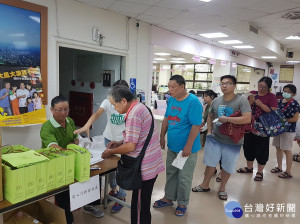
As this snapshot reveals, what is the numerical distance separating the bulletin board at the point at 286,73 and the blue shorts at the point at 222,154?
10867mm

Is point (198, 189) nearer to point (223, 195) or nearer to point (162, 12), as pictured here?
point (223, 195)

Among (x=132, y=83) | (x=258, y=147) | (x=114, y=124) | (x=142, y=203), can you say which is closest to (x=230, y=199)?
(x=258, y=147)

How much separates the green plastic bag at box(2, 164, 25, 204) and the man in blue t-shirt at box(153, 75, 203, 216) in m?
1.51

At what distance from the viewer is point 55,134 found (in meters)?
2.08

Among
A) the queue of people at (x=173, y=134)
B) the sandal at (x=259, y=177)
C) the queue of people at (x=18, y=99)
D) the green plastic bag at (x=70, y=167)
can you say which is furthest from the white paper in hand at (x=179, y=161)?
the queue of people at (x=18, y=99)

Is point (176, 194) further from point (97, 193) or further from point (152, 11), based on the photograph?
point (152, 11)

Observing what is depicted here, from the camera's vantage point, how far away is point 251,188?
3373 millimetres

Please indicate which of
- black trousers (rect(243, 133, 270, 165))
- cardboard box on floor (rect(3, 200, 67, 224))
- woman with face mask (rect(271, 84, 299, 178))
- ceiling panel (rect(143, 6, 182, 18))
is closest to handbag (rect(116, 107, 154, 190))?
cardboard box on floor (rect(3, 200, 67, 224))

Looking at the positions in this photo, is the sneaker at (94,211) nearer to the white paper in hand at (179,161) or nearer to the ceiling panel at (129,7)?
the white paper in hand at (179,161)

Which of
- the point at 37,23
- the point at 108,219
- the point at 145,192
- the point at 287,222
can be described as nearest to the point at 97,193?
the point at 145,192

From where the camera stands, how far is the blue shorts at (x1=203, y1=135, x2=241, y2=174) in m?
2.82

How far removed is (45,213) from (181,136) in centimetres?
142

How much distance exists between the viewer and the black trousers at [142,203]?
6.07ft

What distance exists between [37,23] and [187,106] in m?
2.22
